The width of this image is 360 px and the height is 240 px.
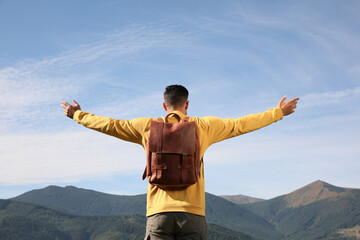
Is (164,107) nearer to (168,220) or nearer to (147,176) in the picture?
(147,176)

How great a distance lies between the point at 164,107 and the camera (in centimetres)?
591

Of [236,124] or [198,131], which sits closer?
[198,131]

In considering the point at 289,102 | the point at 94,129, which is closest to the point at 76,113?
the point at 94,129

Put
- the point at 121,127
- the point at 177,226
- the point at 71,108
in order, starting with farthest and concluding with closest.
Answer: the point at 71,108 → the point at 121,127 → the point at 177,226

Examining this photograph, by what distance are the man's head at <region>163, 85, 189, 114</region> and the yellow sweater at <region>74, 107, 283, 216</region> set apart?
121 millimetres

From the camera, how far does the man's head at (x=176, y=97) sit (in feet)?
18.4

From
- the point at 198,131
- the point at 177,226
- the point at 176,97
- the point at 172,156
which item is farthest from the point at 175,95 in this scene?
the point at 177,226

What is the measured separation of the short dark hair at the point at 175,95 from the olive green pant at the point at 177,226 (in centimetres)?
153

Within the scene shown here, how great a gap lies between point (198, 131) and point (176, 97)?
567mm

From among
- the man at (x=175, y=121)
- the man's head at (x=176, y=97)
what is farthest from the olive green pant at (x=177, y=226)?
the man's head at (x=176, y=97)

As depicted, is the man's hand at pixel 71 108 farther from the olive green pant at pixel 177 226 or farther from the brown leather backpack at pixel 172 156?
the olive green pant at pixel 177 226

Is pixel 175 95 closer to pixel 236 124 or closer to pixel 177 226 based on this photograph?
pixel 236 124

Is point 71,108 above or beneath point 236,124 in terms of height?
above

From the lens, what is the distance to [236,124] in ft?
19.4
